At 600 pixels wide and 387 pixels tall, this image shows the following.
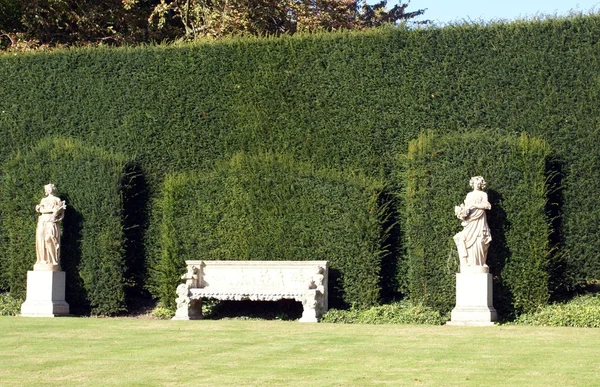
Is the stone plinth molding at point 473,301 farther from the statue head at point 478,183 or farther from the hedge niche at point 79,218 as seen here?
the hedge niche at point 79,218

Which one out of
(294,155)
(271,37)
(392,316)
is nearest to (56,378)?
(392,316)

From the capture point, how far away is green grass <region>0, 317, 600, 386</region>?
32.0 ft

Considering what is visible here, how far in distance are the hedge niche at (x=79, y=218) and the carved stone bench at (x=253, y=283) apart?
167 cm

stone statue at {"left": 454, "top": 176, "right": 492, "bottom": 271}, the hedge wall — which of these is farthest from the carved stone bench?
stone statue at {"left": 454, "top": 176, "right": 492, "bottom": 271}

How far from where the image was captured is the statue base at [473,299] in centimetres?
1591

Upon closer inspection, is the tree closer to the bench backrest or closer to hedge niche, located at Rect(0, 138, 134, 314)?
hedge niche, located at Rect(0, 138, 134, 314)

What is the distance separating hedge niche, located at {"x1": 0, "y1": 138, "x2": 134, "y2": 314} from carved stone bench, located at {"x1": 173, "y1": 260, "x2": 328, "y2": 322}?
1.67m

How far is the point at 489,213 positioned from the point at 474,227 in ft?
1.96

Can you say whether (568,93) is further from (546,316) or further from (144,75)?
(144,75)

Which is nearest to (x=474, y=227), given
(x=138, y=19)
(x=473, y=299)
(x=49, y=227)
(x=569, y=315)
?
(x=473, y=299)

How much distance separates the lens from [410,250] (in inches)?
674

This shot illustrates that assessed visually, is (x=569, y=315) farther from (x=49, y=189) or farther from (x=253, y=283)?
(x=49, y=189)

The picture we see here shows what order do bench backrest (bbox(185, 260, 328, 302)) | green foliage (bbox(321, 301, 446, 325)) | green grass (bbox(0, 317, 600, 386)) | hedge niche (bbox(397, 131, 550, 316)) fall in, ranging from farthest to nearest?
1. bench backrest (bbox(185, 260, 328, 302))
2. green foliage (bbox(321, 301, 446, 325))
3. hedge niche (bbox(397, 131, 550, 316))
4. green grass (bbox(0, 317, 600, 386))

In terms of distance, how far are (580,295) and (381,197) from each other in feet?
11.6
